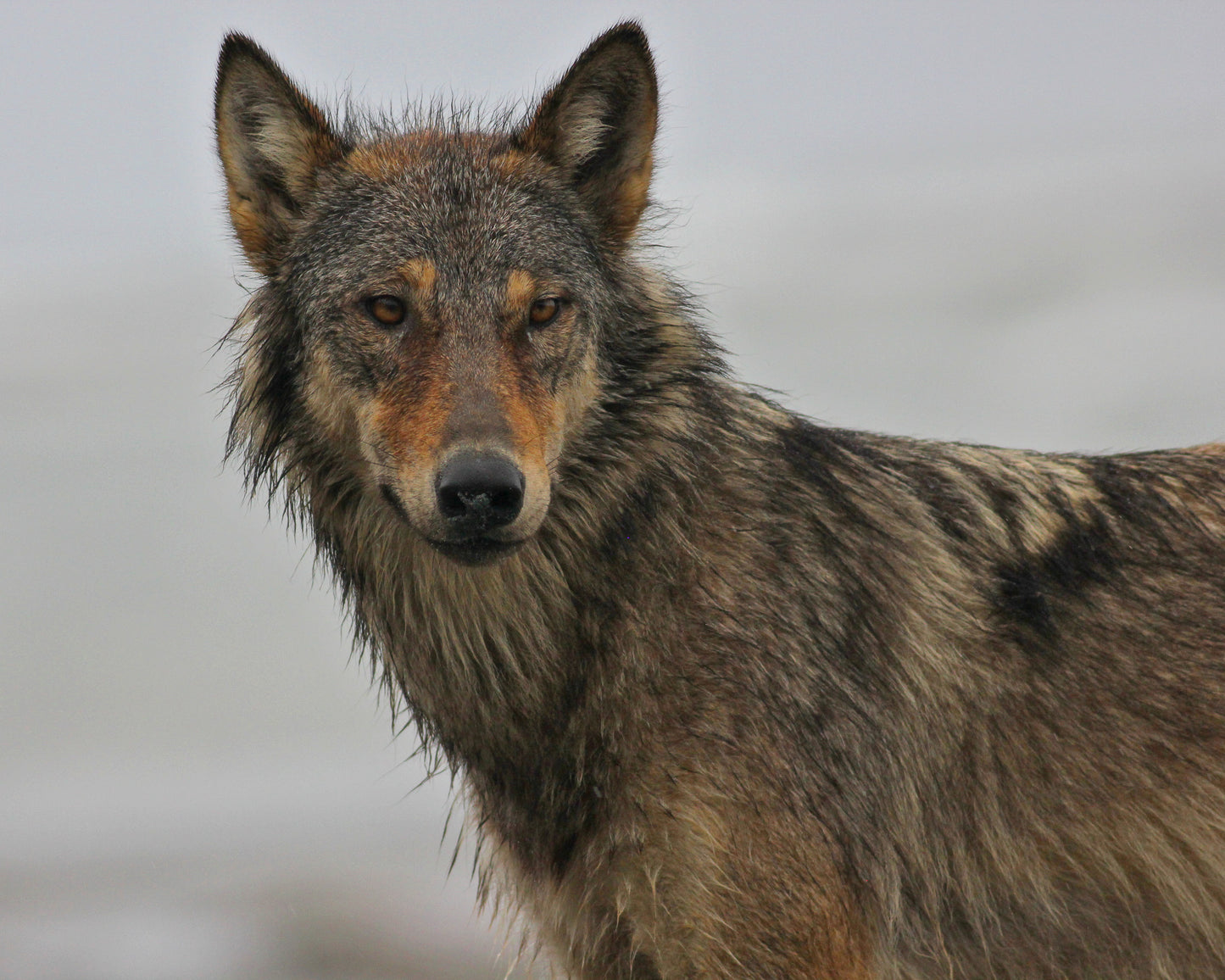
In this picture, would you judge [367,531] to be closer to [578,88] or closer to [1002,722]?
[578,88]

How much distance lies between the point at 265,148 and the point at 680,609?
2.25 metres

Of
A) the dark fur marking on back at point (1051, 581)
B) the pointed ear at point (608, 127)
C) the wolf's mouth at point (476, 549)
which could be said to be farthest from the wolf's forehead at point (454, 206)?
the dark fur marking on back at point (1051, 581)

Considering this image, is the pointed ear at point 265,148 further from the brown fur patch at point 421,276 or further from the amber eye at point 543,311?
the amber eye at point 543,311

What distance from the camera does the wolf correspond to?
4.45 meters

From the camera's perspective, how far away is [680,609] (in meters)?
4.59

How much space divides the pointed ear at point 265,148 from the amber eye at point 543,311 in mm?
1023

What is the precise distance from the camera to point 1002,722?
4848 millimetres

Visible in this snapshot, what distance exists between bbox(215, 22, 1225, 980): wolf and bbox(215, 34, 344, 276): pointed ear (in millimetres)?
11

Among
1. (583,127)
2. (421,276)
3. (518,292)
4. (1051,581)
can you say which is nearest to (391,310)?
(421,276)

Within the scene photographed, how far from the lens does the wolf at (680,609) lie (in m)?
4.45

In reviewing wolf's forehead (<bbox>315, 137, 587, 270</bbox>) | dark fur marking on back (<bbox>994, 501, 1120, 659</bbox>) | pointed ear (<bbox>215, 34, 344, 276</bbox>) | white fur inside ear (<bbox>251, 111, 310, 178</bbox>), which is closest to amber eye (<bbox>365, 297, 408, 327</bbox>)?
wolf's forehead (<bbox>315, 137, 587, 270</bbox>)

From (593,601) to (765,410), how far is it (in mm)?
1048

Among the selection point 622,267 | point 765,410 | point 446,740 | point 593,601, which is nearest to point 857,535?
point 765,410

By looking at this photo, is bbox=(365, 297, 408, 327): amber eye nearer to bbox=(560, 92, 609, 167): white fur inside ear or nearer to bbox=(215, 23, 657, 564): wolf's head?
bbox=(215, 23, 657, 564): wolf's head
